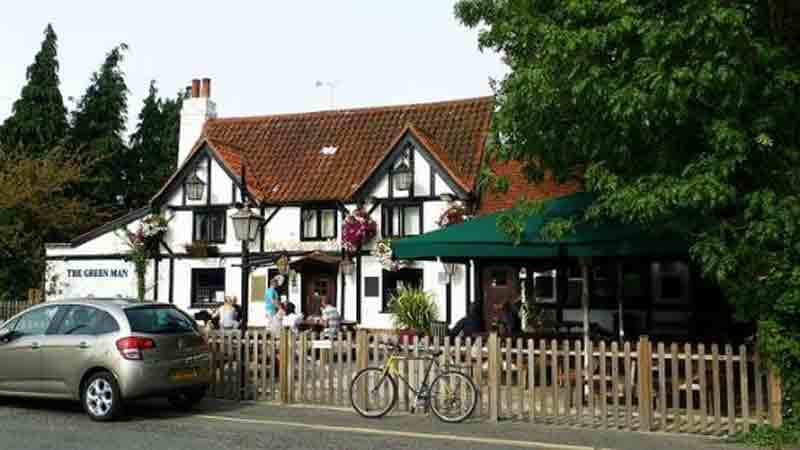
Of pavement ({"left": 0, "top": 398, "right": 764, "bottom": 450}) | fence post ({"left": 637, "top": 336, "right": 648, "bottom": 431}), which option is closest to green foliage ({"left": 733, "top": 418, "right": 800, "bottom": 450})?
pavement ({"left": 0, "top": 398, "right": 764, "bottom": 450})

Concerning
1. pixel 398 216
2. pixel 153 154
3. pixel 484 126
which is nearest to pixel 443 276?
pixel 398 216

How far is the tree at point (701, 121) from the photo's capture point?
8.87m

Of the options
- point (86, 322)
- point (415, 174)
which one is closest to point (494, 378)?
point (86, 322)

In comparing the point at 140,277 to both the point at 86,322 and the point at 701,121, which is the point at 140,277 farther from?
the point at 701,121

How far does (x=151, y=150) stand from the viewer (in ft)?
148

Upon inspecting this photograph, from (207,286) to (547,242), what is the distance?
53.6 ft

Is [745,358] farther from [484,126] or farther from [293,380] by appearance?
[484,126]

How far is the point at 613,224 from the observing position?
11.5 meters

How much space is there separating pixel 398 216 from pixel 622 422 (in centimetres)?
1344

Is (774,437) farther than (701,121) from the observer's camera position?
No

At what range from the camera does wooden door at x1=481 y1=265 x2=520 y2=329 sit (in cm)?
2164

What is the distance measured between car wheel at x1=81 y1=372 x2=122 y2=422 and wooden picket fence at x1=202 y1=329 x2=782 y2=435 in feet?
7.69

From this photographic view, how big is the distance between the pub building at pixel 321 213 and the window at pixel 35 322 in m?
10.5

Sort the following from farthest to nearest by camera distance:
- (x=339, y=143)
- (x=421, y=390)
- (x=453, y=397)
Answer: (x=339, y=143), (x=421, y=390), (x=453, y=397)
